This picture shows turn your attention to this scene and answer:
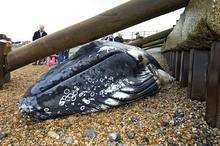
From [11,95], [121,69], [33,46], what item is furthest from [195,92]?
[11,95]

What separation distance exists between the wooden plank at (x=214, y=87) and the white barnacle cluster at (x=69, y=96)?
136 cm

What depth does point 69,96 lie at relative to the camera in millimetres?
4406

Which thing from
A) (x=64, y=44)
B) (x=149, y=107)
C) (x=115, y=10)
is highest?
(x=115, y=10)

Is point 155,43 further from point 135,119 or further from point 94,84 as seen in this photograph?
point 135,119

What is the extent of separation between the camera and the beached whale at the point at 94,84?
4.38 meters

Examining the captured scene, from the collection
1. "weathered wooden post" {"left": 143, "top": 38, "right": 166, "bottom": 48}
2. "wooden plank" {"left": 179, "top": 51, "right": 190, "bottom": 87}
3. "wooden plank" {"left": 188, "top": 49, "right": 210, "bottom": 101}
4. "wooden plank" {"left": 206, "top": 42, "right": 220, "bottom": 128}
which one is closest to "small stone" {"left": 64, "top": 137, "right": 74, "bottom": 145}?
"wooden plank" {"left": 206, "top": 42, "right": 220, "bottom": 128}

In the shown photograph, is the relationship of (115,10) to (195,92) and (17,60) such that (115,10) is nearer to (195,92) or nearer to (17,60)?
(195,92)

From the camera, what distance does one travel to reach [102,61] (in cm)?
476

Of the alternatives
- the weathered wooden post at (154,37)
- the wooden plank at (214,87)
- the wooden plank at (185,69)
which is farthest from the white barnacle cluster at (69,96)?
the weathered wooden post at (154,37)

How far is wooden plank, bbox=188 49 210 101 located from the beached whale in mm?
501

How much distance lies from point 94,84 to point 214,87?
4.37ft

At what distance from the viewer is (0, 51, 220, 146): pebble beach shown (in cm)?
378

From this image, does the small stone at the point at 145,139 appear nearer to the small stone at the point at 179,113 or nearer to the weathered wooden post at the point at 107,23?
the small stone at the point at 179,113

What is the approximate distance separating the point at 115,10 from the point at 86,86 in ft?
2.73
